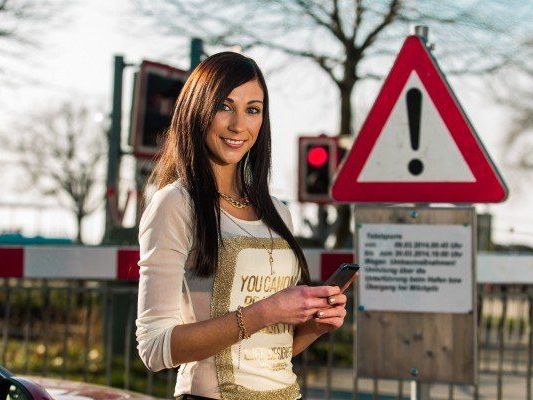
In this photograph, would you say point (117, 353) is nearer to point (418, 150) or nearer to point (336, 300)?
point (418, 150)

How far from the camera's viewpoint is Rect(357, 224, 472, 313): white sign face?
439cm

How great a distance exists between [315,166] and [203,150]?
9256 mm

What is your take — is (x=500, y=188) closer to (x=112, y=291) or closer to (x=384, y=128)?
(x=384, y=128)

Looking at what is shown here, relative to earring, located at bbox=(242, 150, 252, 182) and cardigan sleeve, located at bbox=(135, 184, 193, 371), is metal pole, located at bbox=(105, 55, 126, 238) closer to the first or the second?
earring, located at bbox=(242, 150, 252, 182)

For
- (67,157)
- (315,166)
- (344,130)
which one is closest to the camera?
(315,166)

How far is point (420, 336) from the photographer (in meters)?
4.49

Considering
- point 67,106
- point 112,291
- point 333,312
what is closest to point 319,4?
point 112,291

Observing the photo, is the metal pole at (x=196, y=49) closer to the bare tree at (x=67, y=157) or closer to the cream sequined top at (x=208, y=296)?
the cream sequined top at (x=208, y=296)

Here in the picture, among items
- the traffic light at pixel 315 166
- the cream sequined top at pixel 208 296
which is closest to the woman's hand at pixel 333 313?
the cream sequined top at pixel 208 296

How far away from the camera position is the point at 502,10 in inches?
586

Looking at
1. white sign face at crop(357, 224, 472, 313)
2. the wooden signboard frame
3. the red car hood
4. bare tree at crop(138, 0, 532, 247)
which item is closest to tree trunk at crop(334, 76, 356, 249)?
bare tree at crop(138, 0, 532, 247)

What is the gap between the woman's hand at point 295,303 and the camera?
2.24m

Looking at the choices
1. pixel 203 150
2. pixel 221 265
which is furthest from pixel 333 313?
pixel 203 150

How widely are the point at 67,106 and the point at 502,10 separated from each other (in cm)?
2158
